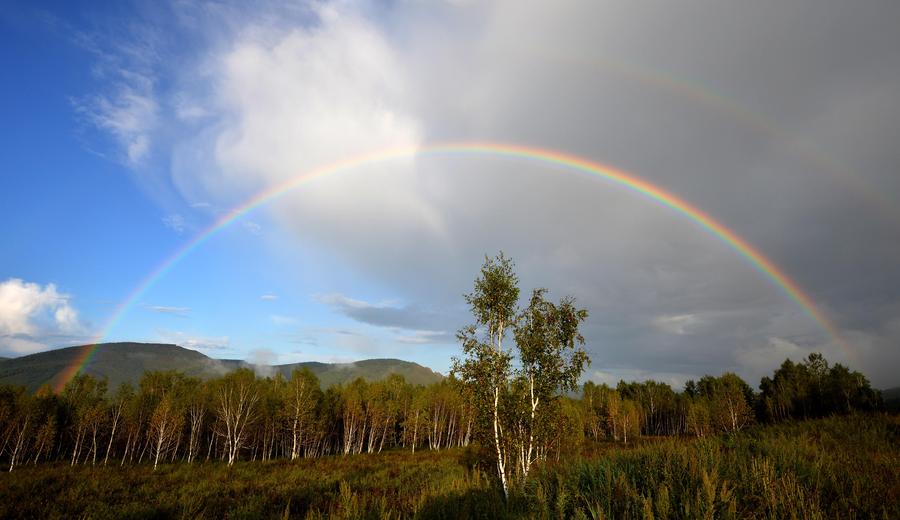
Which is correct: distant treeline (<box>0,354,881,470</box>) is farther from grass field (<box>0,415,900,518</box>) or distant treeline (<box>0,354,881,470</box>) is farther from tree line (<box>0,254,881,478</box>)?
grass field (<box>0,415,900,518</box>)

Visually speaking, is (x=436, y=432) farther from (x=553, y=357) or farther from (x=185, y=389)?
(x=553, y=357)

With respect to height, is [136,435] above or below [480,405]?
below

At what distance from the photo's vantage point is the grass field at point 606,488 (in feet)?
24.4

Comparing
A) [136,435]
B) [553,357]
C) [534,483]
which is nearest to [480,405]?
[553,357]

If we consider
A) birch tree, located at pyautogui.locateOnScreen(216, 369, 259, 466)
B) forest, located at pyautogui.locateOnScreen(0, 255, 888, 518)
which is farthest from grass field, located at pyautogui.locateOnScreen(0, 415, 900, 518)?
birch tree, located at pyautogui.locateOnScreen(216, 369, 259, 466)

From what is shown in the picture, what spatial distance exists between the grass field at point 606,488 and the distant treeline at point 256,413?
56.5 feet

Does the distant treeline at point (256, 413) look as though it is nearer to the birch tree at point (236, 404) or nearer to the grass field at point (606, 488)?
the birch tree at point (236, 404)

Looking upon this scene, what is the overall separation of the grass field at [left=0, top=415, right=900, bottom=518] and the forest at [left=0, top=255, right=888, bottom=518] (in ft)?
0.37

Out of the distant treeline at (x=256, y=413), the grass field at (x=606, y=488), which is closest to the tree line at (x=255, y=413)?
the distant treeline at (x=256, y=413)

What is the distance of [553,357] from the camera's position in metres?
20.0

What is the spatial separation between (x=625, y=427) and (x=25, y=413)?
104364 mm

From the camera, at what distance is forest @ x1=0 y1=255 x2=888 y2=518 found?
9.23m

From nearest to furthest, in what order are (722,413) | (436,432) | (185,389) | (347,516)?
1. (347,516)
2. (185,389)
3. (722,413)
4. (436,432)

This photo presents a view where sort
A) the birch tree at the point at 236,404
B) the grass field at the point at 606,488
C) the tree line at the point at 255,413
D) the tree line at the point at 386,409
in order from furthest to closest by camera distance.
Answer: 1. the tree line at the point at 255,413
2. the birch tree at the point at 236,404
3. the tree line at the point at 386,409
4. the grass field at the point at 606,488
